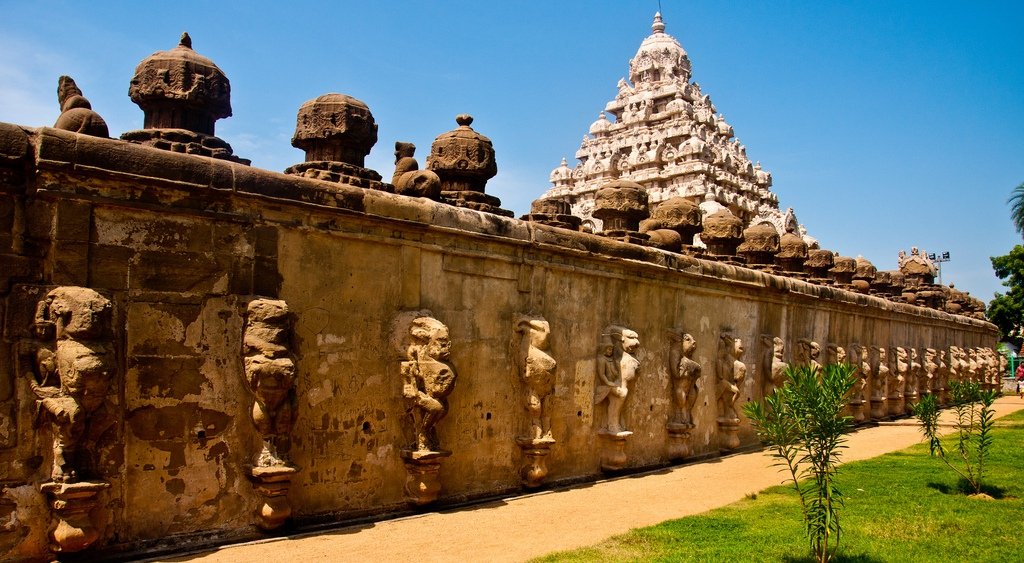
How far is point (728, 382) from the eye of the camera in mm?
13445

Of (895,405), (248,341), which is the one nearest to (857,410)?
(895,405)

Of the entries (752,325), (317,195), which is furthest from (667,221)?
(317,195)

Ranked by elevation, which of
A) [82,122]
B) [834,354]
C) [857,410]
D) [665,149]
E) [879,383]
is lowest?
[857,410]

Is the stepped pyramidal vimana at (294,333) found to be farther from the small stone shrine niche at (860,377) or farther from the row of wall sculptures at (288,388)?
the small stone shrine niche at (860,377)

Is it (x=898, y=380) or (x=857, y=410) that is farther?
(x=898, y=380)

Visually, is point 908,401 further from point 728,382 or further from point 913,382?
point 728,382

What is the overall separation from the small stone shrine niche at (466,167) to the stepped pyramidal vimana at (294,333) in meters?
0.03

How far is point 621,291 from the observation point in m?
11.0

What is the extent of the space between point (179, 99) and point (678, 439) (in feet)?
26.6

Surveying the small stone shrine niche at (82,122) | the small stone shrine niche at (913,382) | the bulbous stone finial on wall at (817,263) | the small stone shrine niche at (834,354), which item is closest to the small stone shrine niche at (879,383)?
the small stone shrine niche at (913,382)

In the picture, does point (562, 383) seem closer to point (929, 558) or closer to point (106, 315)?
point (929, 558)

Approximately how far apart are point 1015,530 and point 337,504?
613cm

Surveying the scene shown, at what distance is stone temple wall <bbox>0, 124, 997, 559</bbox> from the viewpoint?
5.62 m

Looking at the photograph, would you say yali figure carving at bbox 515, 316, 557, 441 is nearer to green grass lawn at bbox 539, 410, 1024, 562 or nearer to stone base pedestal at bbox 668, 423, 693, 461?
green grass lawn at bbox 539, 410, 1024, 562
